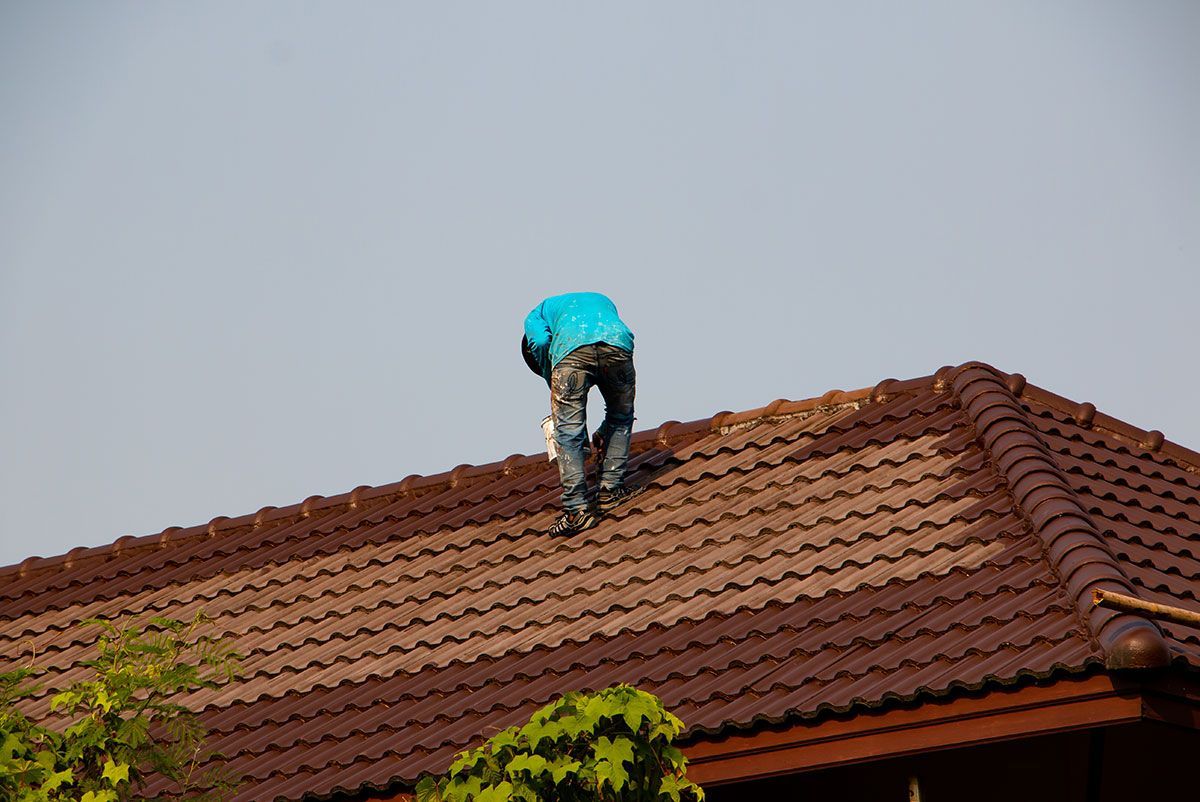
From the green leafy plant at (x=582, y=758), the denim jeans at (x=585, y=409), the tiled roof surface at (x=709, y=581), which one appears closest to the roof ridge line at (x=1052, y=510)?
the tiled roof surface at (x=709, y=581)

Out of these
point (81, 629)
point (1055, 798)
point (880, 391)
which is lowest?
point (1055, 798)

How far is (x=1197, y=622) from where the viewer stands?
7.56m

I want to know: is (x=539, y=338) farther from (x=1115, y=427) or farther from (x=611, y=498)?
(x=1115, y=427)

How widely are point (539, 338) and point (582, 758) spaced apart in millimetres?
5886

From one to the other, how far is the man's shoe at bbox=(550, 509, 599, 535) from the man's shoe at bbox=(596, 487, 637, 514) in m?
0.19

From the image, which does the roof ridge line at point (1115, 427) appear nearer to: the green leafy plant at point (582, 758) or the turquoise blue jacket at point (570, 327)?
the turquoise blue jacket at point (570, 327)

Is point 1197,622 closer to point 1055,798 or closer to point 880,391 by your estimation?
point 1055,798

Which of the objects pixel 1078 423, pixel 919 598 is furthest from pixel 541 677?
pixel 1078 423

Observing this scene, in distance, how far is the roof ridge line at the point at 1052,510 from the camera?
704 cm

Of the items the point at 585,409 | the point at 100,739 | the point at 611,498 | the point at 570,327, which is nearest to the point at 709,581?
the point at 611,498

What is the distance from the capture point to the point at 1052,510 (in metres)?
9.02

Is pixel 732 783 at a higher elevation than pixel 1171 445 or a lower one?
lower

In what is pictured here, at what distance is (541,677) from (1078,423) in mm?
4428

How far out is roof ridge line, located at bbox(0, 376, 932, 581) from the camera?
40.0 ft
